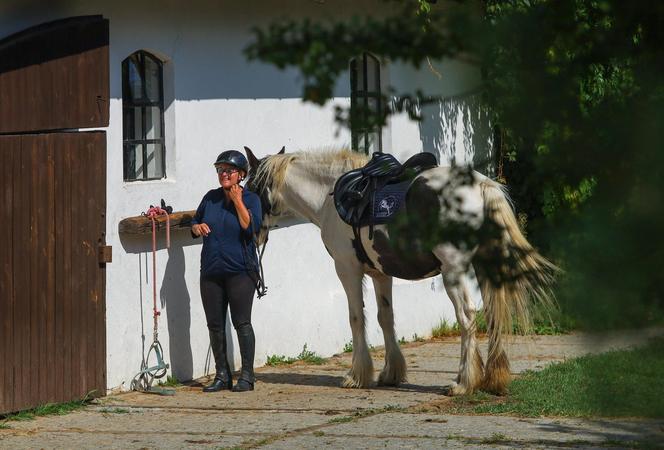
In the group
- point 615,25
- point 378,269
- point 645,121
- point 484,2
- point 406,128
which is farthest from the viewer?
point 406,128

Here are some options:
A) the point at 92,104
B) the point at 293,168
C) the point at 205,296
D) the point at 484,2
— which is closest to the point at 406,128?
the point at 293,168

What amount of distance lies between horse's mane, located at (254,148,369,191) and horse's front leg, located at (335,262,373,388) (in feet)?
2.81

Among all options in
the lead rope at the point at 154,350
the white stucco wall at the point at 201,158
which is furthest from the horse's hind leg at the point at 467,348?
the lead rope at the point at 154,350

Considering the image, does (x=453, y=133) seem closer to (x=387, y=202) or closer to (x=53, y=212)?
(x=387, y=202)

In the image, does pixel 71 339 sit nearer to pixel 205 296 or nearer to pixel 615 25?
pixel 205 296

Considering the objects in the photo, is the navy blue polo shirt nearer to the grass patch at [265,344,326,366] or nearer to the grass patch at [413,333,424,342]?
the grass patch at [265,344,326,366]

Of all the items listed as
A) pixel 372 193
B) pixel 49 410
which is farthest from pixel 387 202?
pixel 49 410

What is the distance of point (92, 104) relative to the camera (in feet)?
29.0

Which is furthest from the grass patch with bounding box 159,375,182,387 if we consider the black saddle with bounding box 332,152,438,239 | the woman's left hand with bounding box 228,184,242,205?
the black saddle with bounding box 332,152,438,239

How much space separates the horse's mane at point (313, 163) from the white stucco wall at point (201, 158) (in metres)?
0.45

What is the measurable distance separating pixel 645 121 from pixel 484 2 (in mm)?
869

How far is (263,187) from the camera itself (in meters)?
10.3

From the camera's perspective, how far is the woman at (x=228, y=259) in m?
9.73

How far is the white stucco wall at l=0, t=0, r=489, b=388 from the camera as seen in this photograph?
9484mm
